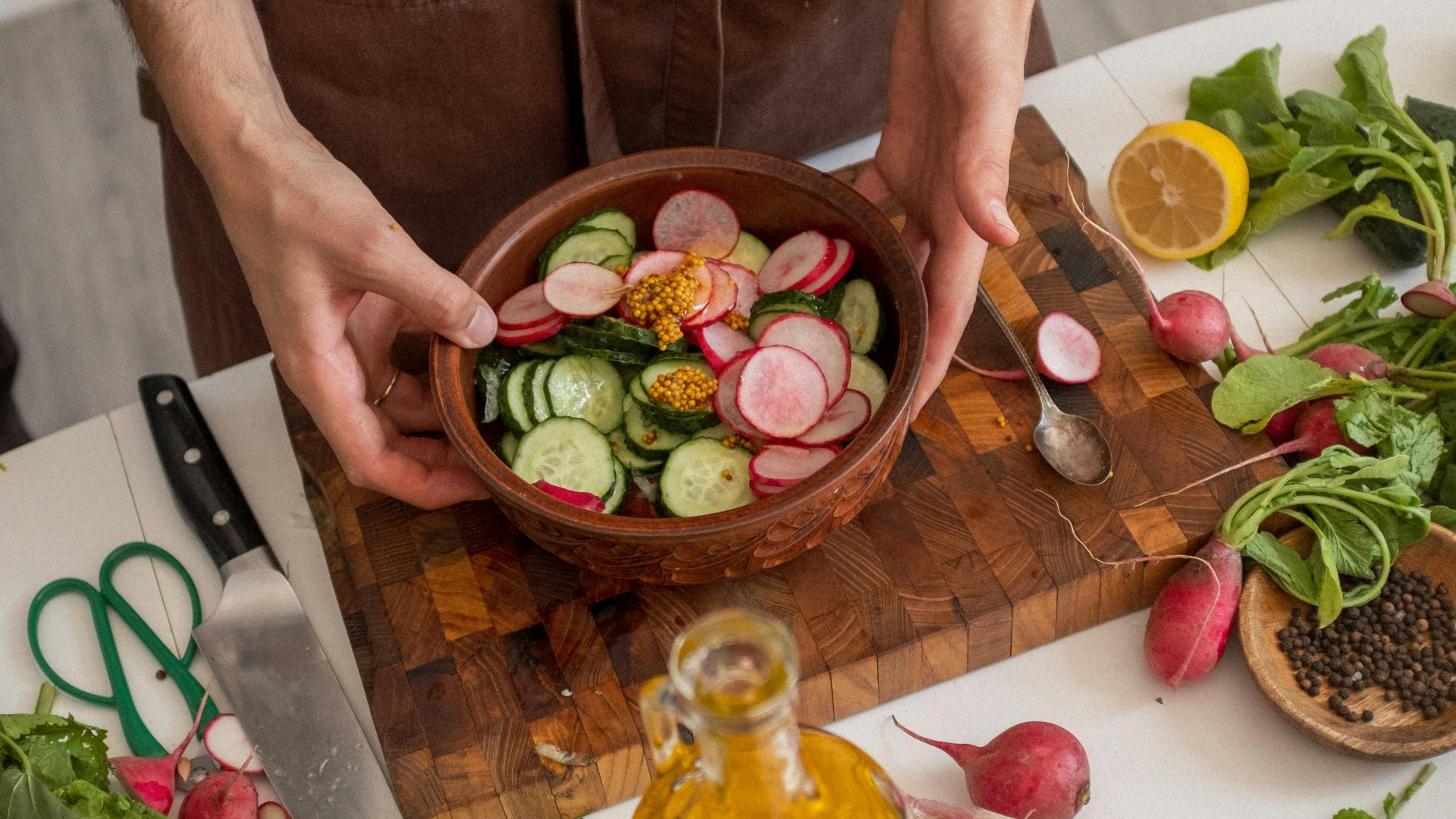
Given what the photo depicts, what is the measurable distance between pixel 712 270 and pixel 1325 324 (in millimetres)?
858

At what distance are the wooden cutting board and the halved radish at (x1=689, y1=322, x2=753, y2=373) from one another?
0.84ft

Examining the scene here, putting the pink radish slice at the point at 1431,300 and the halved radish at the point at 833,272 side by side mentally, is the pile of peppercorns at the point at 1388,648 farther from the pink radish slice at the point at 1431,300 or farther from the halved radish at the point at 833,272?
the halved radish at the point at 833,272

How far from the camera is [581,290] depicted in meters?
1.47

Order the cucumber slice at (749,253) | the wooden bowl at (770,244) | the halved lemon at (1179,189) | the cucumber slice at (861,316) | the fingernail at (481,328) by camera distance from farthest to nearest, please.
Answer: the halved lemon at (1179,189)
the cucumber slice at (749,253)
the cucumber slice at (861,316)
the fingernail at (481,328)
the wooden bowl at (770,244)

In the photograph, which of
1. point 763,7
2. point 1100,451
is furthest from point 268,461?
point 1100,451

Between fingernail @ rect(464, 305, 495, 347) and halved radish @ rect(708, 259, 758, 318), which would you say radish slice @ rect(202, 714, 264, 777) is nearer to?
fingernail @ rect(464, 305, 495, 347)

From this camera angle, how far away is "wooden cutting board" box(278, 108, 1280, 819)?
1.39m

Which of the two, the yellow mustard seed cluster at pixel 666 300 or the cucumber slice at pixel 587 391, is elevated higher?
the yellow mustard seed cluster at pixel 666 300

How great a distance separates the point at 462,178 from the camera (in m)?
1.85

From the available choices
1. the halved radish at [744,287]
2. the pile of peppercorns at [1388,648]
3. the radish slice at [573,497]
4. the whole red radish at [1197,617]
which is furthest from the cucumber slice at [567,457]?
the pile of peppercorns at [1388,648]

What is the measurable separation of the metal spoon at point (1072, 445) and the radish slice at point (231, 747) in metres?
1.02

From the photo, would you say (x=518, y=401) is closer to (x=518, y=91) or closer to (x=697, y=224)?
(x=697, y=224)

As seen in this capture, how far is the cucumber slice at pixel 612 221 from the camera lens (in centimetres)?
155

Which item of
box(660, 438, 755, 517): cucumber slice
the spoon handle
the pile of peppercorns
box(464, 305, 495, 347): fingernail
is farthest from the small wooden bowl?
box(464, 305, 495, 347): fingernail
